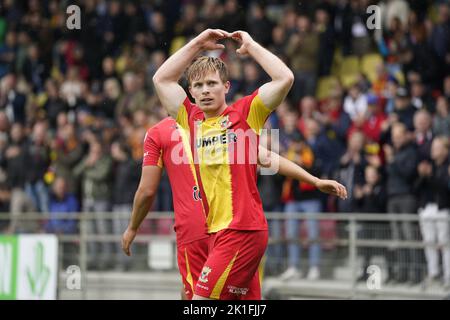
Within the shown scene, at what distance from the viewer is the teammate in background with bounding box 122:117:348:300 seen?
30.0 ft

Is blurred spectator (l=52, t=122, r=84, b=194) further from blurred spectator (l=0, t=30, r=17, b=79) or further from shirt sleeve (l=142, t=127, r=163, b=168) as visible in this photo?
shirt sleeve (l=142, t=127, r=163, b=168)

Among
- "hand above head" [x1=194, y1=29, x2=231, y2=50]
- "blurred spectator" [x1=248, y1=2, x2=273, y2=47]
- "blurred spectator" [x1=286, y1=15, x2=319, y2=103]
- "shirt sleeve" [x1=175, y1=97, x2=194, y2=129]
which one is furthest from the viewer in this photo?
"blurred spectator" [x1=248, y1=2, x2=273, y2=47]

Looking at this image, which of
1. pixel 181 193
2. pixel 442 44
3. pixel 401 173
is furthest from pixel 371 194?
pixel 181 193

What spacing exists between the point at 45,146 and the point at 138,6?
397 centimetres

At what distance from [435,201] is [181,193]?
20.3 ft

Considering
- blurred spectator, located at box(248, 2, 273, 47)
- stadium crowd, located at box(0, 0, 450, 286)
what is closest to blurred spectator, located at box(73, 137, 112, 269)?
stadium crowd, located at box(0, 0, 450, 286)

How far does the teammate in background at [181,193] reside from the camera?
913 centimetres

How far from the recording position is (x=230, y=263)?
7.83 metres

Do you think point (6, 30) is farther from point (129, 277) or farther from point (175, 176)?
point (175, 176)

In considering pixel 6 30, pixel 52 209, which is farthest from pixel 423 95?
pixel 6 30

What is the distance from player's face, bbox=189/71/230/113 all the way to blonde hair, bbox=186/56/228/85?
33 mm

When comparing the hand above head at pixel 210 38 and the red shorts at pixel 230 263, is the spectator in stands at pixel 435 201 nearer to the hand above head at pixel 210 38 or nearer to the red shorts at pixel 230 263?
the red shorts at pixel 230 263

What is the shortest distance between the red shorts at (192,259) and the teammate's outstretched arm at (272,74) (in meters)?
1.83

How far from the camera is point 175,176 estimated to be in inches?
375
